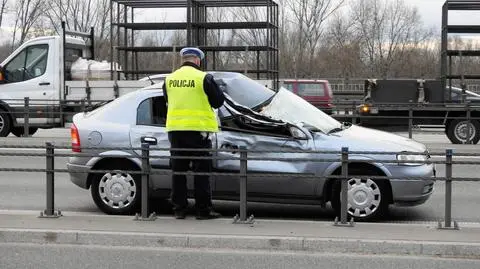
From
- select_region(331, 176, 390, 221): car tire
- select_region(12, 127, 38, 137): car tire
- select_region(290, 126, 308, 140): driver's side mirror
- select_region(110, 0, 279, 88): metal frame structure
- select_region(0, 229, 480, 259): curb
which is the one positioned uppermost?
select_region(110, 0, 279, 88): metal frame structure

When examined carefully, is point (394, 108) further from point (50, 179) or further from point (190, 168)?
point (50, 179)

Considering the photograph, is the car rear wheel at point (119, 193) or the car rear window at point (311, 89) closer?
the car rear wheel at point (119, 193)

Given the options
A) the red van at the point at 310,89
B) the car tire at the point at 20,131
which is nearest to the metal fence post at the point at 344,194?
the car tire at the point at 20,131

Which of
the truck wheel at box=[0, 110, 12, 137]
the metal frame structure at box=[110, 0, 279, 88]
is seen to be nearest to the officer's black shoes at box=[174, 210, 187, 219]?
the metal frame structure at box=[110, 0, 279, 88]

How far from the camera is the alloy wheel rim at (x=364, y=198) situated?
735cm

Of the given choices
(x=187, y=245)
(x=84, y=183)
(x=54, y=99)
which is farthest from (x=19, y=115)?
(x=187, y=245)

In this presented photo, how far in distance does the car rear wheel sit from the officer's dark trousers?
61 cm

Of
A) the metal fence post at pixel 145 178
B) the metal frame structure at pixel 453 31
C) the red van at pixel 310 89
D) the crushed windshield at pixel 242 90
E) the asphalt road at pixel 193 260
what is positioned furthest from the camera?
the red van at pixel 310 89

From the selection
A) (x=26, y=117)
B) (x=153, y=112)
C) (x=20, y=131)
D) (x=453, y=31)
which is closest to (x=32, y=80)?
(x=26, y=117)

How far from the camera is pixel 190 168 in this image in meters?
7.30

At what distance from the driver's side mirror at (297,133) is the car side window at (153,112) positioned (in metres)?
1.57

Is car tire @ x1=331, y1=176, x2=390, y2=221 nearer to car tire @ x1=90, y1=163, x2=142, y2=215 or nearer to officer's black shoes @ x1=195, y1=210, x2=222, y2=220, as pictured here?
officer's black shoes @ x1=195, y1=210, x2=222, y2=220

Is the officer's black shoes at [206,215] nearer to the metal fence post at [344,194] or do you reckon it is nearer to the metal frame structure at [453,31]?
the metal fence post at [344,194]

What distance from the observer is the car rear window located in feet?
79.8
